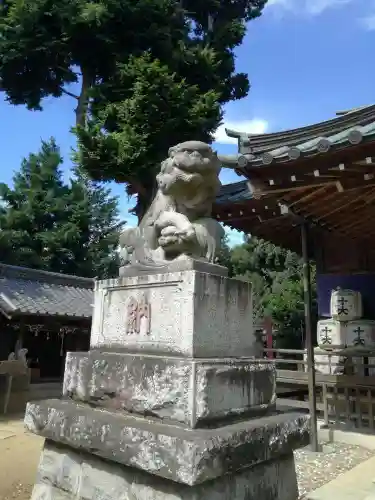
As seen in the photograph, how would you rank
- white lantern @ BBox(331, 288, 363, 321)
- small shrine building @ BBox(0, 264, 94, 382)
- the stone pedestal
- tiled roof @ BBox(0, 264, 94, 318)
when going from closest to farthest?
the stone pedestal, white lantern @ BBox(331, 288, 363, 321), tiled roof @ BBox(0, 264, 94, 318), small shrine building @ BBox(0, 264, 94, 382)

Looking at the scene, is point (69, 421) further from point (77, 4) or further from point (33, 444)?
point (77, 4)

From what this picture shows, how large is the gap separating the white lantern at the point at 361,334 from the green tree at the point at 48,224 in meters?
13.6

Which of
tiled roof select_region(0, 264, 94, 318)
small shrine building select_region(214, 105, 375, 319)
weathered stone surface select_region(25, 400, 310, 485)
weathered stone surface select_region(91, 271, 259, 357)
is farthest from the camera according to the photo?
tiled roof select_region(0, 264, 94, 318)

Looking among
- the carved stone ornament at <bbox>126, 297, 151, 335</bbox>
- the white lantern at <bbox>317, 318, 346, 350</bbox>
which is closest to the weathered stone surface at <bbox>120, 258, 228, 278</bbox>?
the carved stone ornament at <bbox>126, 297, 151, 335</bbox>

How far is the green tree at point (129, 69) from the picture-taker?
37.4ft

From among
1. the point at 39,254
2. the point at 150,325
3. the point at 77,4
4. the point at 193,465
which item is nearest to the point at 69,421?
the point at 150,325

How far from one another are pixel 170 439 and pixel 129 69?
11833mm

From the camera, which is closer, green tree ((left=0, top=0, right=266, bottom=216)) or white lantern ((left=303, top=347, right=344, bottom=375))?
white lantern ((left=303, top=347, right=344, bottom=375))

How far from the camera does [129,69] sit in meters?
12.0

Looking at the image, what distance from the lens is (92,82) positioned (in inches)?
562

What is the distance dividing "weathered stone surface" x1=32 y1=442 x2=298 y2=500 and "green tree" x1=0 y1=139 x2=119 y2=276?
50.4ft

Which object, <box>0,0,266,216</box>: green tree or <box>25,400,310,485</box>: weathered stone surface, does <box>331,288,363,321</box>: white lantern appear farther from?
<box>0,0,266,216</box>: green tree

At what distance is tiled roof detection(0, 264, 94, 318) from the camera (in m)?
12.0

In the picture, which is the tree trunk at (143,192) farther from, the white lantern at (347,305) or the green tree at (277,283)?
the white lantern at (347,305)
